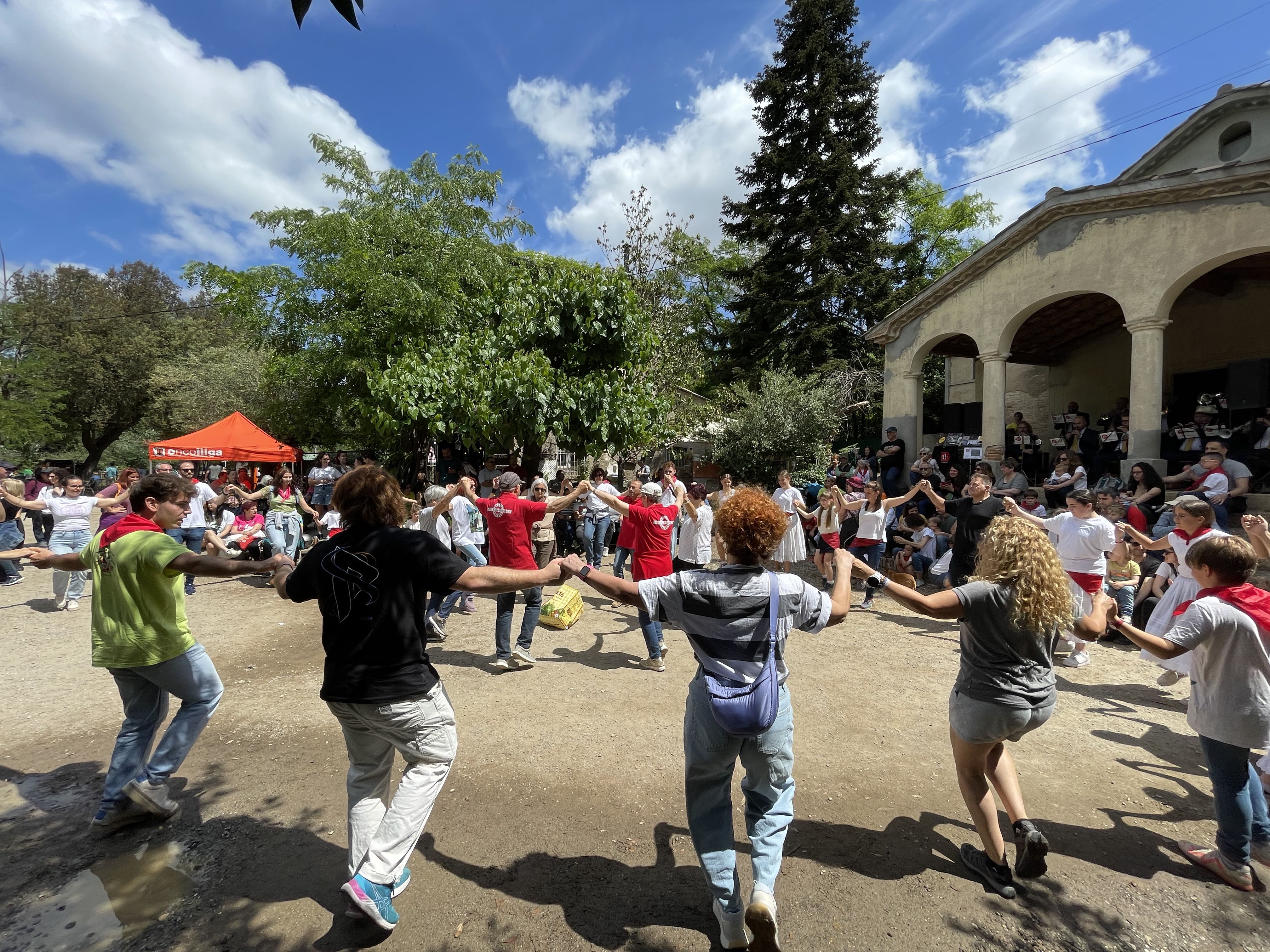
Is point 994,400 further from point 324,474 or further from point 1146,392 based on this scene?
point 324,474

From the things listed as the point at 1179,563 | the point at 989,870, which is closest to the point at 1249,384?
the point at 1179,563

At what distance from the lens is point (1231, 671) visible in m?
2.90

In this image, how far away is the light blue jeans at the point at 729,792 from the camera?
2.46m

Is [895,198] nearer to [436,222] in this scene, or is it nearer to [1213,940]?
[436,222]

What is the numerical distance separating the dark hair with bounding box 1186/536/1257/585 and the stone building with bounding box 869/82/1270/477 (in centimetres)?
964

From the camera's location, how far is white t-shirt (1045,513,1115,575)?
597 cm

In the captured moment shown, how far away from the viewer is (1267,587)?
793 cm

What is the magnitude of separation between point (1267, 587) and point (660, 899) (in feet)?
30.9

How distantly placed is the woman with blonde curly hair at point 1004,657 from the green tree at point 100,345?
36652 millimetres

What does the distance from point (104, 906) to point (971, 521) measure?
720 cm

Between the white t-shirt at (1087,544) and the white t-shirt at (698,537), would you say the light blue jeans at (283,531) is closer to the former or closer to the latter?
the white t-shirt at (698,537)

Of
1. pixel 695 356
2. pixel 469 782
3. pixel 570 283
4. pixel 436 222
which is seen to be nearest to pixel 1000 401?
pixel 570 283

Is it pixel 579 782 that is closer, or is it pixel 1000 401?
pixel 579 782

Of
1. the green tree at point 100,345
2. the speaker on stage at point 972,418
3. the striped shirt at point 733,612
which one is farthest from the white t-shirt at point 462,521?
the green tree at point 100,345
